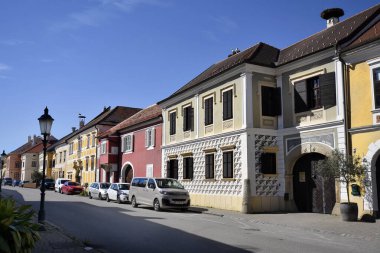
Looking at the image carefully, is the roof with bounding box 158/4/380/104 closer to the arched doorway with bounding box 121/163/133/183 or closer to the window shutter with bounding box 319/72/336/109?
the window shutter with bounding box 319/72/336/109

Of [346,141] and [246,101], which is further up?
[246,101]

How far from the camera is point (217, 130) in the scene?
24.5 metres

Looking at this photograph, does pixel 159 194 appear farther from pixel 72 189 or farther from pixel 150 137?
pixel 72 189

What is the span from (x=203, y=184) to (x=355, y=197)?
34.1ft

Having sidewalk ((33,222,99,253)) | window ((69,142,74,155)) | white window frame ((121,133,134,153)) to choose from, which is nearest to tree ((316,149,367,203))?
sidewalk ((33,222,99,253))

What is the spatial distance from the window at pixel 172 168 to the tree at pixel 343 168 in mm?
14213

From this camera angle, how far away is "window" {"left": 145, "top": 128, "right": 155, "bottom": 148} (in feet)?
111

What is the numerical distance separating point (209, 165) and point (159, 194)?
4.47 m

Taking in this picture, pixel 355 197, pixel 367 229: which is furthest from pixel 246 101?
pixel 367 229

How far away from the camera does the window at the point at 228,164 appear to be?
893 inches

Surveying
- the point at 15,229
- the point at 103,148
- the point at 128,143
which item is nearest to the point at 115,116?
the point at 103,148

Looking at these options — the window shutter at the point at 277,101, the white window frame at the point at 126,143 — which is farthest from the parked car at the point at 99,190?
the window shutter at the point at 277,101

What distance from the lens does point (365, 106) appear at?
17.0m

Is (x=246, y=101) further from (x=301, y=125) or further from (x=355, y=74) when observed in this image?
(x=355, y=74)
